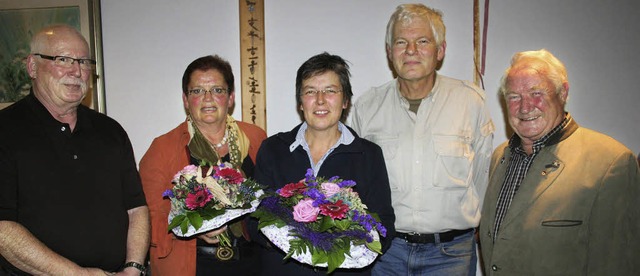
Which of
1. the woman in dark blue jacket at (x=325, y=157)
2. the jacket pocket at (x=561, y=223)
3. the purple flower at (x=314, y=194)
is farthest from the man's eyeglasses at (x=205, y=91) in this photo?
the jacket pocket at (x=561, y=223)

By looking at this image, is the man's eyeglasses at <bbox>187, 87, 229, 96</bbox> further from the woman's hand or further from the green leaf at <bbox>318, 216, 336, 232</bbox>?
the green leaf at <bbox>318, 216, 336, 232</bbox>

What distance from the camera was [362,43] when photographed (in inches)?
149

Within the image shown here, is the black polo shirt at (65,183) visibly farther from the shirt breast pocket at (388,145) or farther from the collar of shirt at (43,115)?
the shirt breast pocket at (388,145)

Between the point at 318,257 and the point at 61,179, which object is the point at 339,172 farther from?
the point at 61,179

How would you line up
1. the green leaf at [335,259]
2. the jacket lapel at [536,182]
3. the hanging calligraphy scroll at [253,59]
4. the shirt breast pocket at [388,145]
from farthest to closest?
the hanging calligraphy scroll at [253,59] < the shirt breast pocket at [388,145] < the jacket lapel at [536,182] < the green leaf at [335,259]

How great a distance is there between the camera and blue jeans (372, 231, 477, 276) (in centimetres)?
263

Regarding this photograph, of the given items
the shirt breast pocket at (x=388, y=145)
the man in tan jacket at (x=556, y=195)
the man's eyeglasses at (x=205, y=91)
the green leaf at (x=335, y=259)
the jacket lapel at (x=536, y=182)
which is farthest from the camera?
the shirt breast pocket at (x=388, y=145)

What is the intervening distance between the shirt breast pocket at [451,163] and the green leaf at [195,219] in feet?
4.85

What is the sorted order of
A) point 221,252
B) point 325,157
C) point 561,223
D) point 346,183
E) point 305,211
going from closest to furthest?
point 305,211, point 346,183, point 561,223, point 325,157, point 221,252

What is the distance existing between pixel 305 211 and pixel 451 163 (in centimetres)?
124

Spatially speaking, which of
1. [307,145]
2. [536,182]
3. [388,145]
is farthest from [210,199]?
[536,182]

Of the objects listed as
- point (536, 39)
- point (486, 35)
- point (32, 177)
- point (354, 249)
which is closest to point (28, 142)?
point (32, 177)

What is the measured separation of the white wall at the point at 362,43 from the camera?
3.75m

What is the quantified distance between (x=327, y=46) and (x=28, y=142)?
249 centimetres
